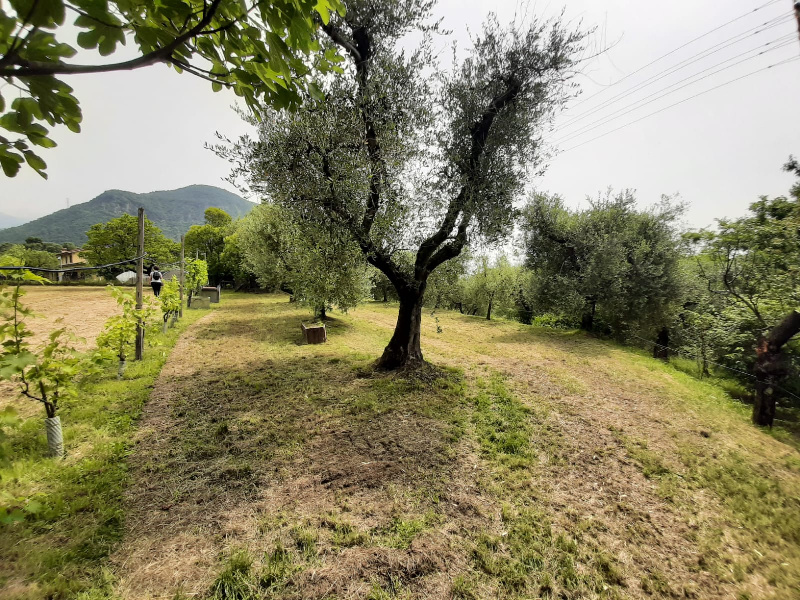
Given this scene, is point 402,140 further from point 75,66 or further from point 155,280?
point 155,280

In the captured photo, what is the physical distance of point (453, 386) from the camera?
9.02m

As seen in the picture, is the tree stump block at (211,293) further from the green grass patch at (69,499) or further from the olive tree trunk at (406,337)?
the olive tree trunk at (406,337)

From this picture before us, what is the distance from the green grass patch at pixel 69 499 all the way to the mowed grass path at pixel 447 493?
0.26 m

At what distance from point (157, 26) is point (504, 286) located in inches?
1176

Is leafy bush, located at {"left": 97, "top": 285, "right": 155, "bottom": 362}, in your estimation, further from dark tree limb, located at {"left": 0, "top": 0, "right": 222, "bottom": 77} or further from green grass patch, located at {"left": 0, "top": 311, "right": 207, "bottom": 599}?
dark tree limb, located at {"left": 0, "top": 0, "right": 222, "bottom": 77}

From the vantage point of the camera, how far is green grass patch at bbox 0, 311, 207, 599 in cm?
303

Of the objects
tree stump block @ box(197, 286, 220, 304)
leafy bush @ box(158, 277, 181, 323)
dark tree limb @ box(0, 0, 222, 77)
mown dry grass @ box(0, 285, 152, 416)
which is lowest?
mown dry grass @ box(0, 285, 152, 416)

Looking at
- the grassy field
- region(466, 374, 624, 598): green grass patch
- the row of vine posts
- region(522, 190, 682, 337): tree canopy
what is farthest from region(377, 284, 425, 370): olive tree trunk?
region(522, 190, 682, 337): tree canopy

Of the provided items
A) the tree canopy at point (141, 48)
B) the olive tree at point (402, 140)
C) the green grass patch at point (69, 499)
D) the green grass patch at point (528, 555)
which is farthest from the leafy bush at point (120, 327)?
the green grass patch at point (528, 555)

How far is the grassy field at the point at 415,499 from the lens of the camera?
133 inches

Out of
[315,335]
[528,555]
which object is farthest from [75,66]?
[315,335]

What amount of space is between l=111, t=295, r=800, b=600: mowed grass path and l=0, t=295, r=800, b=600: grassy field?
0.09ft

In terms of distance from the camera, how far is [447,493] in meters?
4.81

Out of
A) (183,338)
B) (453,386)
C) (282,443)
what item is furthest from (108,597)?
(183,338)
